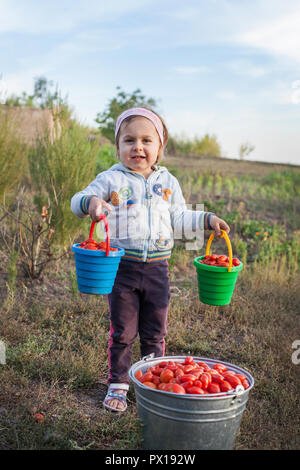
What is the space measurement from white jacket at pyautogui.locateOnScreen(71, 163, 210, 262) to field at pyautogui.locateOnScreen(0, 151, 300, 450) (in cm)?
89

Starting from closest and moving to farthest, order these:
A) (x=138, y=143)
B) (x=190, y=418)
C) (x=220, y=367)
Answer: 1. (x=190, y=418)
2. (x=220, y=367)
3. (x=138, y=143)

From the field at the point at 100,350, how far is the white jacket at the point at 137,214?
0.89 m

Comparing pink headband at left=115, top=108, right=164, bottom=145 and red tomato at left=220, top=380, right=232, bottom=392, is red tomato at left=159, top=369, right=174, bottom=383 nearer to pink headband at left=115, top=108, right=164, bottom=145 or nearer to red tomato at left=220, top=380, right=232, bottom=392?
red tomato at left=220, top=380, right=232, bottom=392

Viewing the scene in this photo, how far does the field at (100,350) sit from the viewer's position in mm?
2352

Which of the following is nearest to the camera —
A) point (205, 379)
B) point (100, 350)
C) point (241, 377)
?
point (205, 379)

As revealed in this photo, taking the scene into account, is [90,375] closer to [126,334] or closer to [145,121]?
[126,334]

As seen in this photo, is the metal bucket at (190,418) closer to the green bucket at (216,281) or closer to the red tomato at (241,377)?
the red tomato at (241,377)

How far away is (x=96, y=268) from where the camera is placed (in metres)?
2.33

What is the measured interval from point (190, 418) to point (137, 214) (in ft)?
3.86

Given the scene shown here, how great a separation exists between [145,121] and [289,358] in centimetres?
198

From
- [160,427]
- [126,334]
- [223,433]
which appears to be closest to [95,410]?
[126,334]

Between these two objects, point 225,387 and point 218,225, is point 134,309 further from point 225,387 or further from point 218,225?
point 225,387

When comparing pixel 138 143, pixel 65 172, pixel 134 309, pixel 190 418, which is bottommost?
pixel 190 418

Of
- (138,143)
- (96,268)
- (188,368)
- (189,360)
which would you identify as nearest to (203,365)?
(189,360)
